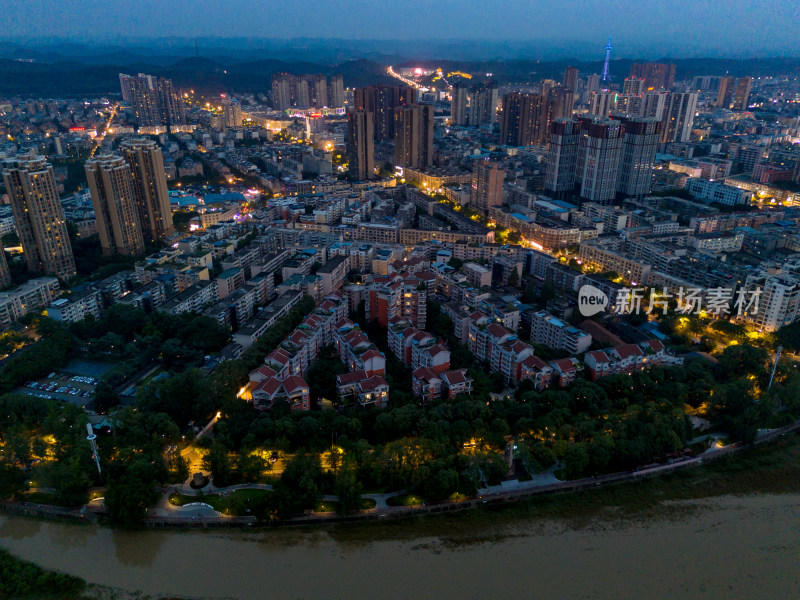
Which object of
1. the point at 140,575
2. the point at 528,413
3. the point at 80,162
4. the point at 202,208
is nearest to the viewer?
the point at 140,575

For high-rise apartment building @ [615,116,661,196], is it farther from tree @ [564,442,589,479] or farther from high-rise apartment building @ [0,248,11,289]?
high-rise apartment building @ [0,248,11,289]

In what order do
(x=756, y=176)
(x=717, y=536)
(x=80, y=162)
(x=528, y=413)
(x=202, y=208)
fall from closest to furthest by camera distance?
1. (x=717, y=536)
2. (x=528, y=413)
3. (x=202, y=208)
4. (x=756, y=176)
5. (x=80, y=162)

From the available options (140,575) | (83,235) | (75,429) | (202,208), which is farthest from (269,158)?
(140,575)

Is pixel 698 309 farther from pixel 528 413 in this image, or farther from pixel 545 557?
pixel 545 557

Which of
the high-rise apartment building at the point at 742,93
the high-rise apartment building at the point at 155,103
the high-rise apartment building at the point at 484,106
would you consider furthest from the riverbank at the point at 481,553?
the high-rise apartment building at the point at 742,93

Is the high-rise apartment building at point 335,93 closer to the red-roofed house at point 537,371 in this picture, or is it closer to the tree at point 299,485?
the red-roofed house at point 537,371
